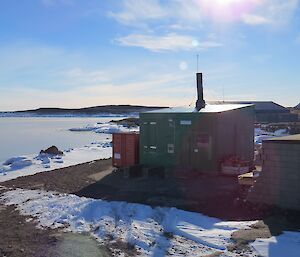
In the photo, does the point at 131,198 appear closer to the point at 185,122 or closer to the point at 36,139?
the point at 185,122

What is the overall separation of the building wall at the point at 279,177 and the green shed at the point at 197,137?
4591 millimetres

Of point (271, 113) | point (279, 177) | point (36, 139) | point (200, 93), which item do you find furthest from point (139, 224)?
point (271, 113)

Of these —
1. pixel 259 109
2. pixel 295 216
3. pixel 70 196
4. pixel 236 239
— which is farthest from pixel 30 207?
pixel 259 109

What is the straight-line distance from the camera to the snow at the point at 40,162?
16.2 m

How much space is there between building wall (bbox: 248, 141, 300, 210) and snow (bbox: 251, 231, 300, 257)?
5.31 feet

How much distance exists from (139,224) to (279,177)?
320 cm

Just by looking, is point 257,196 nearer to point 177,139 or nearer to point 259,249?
point 259,249

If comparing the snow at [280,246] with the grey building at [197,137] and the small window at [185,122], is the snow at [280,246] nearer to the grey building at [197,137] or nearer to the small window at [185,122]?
the grey building at [197,137]

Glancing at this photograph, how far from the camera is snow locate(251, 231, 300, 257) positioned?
21.1 feet

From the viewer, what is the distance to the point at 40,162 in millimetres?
18625

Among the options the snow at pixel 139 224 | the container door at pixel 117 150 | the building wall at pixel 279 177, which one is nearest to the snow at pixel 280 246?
the snow at pixel 139 224

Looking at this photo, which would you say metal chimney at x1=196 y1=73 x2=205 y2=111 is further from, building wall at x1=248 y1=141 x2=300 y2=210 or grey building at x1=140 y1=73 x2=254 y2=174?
building wall at x1=248 y1=141 x2=300 y2=210

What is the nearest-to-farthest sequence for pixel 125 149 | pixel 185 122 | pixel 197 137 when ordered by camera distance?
pixel 197 137, pixel 185 122, pixel 125 149

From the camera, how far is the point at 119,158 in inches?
645
